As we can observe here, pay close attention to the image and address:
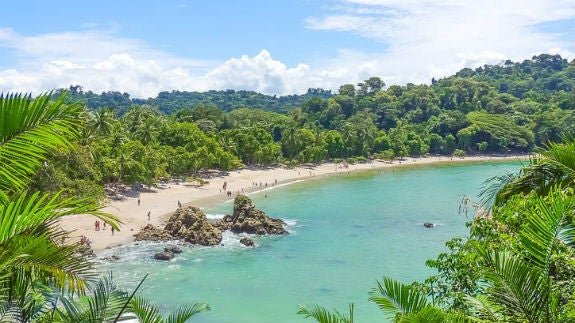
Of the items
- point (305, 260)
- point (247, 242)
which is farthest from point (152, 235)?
point (305, 260)

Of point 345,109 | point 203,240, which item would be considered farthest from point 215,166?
point 345,109

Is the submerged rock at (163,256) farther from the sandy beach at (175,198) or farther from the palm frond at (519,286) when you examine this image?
the palm frond at (519,286)

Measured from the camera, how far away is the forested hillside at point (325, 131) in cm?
4622

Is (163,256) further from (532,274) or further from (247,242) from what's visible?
(532,274)

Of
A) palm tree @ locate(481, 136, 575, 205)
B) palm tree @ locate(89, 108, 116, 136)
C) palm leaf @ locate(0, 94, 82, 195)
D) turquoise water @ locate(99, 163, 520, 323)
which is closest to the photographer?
palm leaf @ locate(0, 94, 82, 195)

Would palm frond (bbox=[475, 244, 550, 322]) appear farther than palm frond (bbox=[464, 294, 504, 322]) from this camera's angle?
No

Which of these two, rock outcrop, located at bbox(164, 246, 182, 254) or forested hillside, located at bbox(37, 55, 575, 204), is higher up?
forested hillside, located at bbox(37, 55, 575, 204)

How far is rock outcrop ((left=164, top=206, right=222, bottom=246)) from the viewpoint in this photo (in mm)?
33656

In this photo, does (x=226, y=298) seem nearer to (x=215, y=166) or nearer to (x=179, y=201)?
(x=179, y=201)

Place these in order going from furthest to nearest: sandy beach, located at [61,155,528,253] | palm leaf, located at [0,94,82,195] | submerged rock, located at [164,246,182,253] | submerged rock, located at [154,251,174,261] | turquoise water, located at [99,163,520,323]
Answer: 1. sandy beach, located at [61,155,528,253]
2. submerged rock, located at [164,246,182,253]
3. submerged rock, located at [154,251,174,261]
4. turquoise water, located at [99,163,520,323]
5. palm leaf, located at [0,94,82,195]

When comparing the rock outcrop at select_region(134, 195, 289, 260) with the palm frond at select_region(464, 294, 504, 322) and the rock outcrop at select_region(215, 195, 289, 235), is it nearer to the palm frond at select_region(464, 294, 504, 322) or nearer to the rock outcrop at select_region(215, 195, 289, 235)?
the rock outcrop at select_region(215, 195, 289, 235)

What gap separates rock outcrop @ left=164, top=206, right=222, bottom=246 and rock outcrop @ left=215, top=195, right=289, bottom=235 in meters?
1.72

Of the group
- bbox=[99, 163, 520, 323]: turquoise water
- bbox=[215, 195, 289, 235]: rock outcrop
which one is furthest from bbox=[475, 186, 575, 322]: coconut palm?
bbox=[215, 195, 289, 235]: rock outcrop

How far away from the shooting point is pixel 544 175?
703 centimetres
